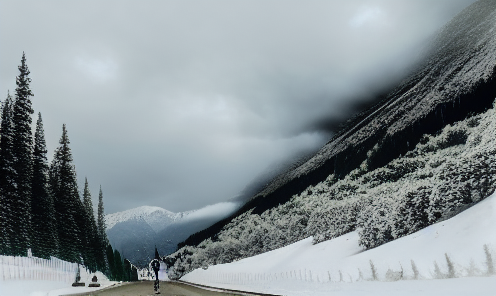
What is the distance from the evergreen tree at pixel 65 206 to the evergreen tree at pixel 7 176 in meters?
7.52

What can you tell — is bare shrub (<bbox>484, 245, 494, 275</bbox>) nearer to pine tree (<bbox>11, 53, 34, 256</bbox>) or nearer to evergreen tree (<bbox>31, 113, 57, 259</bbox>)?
pine tree (<bbox>11, 53, 34, 256</bbox>)

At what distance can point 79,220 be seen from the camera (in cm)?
5816

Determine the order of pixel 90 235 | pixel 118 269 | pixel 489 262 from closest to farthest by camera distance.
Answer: pixel 489 262, pixel 90 235, pixel 118 269

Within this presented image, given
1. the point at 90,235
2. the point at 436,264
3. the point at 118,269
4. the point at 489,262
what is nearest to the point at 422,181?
the point at 436,264

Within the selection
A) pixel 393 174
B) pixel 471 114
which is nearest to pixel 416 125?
pixel 393 174

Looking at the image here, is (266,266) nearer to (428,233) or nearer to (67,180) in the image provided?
(67,180)

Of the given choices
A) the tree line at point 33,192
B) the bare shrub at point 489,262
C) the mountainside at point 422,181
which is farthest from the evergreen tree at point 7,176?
the mountainside at point 422,181

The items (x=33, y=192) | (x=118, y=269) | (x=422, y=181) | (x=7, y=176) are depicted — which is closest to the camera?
(x=7, y=176)

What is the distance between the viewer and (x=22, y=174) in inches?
1502

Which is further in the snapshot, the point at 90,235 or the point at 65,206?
the point at 90,235

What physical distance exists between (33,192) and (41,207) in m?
2.21

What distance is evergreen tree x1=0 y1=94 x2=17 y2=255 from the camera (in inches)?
1423

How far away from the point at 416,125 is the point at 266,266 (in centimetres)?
13866

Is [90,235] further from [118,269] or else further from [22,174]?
[118,269]
